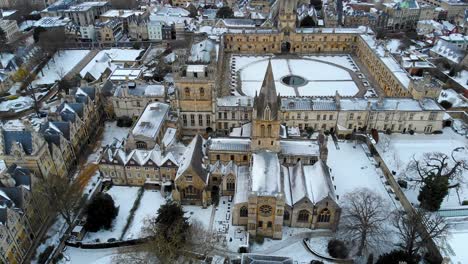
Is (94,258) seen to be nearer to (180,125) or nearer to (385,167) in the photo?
(180,125)

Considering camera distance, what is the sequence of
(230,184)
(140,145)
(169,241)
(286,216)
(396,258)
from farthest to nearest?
1. (140,145)
2. (230,184)
3. (286,216)
4. (169,241)
5. (396,258)

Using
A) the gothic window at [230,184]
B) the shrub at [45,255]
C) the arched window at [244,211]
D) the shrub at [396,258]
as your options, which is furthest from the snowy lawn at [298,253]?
the shrub at [45,255]

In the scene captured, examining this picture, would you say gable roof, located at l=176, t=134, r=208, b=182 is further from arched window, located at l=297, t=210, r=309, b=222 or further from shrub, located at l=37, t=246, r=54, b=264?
shrub, located at l=37, t=246, r=54, b=264

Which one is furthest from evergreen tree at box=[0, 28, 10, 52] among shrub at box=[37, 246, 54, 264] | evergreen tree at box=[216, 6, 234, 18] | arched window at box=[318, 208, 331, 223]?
arched window at box=[318, 208, 331, 223]

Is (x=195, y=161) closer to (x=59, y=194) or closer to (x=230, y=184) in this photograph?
(x=230, y=184)

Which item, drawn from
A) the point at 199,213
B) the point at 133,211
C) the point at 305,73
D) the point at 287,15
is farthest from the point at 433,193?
the point at 287,15

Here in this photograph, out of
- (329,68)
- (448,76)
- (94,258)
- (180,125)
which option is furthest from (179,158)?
(448,76)
